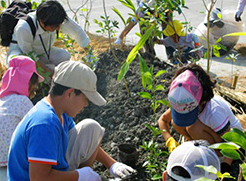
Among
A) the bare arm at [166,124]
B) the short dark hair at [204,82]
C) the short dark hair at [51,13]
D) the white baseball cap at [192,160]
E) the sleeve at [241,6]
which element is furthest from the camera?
the sleeve at [241,6]

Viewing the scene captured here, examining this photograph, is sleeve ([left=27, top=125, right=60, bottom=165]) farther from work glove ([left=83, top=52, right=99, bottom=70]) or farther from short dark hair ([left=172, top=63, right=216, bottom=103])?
work glove ([left=83, top=52, right=99, bottom=70])

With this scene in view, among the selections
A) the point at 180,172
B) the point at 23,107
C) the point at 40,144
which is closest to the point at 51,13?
the point at 23,107

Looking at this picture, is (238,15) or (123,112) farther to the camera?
(238,15)

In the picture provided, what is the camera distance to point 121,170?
2.18m

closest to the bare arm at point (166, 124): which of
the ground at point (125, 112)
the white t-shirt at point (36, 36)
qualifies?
the ground at point (125, 112)

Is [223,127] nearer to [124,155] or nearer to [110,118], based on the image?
[124,155]

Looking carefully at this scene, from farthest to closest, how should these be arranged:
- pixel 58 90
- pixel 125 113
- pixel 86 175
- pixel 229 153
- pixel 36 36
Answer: pixel 36 36
pixel 125 113
pixel 86 175
pixel 58 90
pixel 229 153

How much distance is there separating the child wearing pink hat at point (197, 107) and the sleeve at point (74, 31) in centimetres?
189

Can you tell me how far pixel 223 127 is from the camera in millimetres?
2133

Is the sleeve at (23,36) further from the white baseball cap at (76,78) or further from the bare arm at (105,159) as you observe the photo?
the white baseball cap at (76,78)

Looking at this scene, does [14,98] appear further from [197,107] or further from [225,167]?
[225,167]

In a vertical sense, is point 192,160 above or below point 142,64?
below

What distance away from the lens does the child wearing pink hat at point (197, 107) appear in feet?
6.52

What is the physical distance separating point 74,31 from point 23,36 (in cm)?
59
